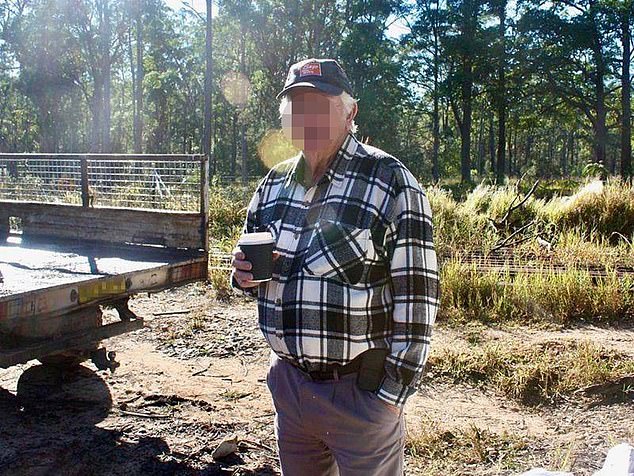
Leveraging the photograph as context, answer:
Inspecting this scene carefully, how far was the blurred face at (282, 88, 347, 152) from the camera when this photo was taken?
74.1 inches

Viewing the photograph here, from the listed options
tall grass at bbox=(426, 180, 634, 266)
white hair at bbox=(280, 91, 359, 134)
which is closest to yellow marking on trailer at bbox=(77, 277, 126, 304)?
white hair at bbox=(280, 91, 359, 134)

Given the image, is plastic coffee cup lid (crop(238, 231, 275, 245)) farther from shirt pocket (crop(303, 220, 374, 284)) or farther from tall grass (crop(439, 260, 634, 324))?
tall grass (crop(439, 260, 634, 324))

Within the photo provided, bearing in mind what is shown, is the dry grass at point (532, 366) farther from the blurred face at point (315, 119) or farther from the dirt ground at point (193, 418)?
the blurred face at point (315, 119)

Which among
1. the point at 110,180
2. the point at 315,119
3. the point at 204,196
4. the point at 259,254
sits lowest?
the point at 259,254

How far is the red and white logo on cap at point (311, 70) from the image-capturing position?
6.20 ft

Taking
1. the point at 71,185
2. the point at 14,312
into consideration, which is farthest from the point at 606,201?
the point at 14,312

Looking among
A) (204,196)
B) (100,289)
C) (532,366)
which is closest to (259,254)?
(100,289)

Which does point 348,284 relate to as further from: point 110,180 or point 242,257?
point 110,180

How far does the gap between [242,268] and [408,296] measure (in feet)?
1.64

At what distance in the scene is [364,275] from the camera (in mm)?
1857

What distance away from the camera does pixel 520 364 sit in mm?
4742

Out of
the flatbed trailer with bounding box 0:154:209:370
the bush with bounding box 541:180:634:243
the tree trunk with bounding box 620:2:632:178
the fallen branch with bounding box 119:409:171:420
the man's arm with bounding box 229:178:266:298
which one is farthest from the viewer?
the tree trunk with bounding box 620:2:632:178

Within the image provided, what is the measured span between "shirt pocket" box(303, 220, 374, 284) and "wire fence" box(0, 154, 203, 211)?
8.29 ft

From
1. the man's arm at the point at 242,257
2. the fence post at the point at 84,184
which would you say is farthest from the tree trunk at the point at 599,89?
the man's arm at the point at 242,257
